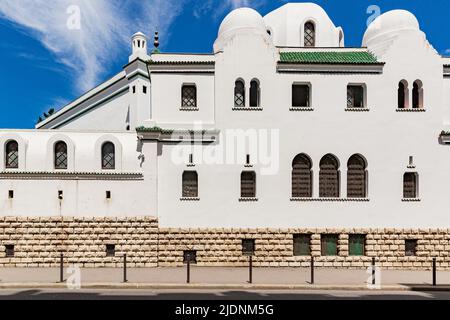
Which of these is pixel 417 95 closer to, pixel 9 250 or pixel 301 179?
pixel 301 179

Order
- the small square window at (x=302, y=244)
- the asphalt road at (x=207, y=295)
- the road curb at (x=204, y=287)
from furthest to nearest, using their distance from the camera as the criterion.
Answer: the small square window at (x=302, y=244)
the road curb at (x=204, y=287)
the asphalt road at (x=207, y=295)

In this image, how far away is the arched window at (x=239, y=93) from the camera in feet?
52.1

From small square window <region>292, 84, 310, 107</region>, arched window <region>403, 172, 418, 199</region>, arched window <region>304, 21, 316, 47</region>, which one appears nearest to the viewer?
arched window <region>403, 172, 418, 199</region>

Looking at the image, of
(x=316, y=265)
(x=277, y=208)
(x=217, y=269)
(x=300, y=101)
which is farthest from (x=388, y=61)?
(x=217, y=269)

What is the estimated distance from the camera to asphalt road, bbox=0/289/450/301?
991 centimetres

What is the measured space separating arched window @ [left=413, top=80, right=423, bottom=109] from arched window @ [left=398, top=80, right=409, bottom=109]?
0.57 m

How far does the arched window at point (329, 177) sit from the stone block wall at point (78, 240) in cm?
840

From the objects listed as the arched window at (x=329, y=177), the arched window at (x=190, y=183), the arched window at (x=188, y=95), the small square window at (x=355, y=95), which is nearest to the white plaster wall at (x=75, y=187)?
the arched window at (x=190, y=183)

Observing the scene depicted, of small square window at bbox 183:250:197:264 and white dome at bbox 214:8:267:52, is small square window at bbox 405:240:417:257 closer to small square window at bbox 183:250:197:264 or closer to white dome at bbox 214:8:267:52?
small square window at bbox 183:250:197:264

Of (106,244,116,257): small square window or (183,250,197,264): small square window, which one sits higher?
(106,244,116,257): small square window

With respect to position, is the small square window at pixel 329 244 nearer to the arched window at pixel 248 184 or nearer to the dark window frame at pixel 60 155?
the arched window at pixel 248 184

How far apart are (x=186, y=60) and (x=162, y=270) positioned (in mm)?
10122

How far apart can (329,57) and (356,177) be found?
20.6 feet

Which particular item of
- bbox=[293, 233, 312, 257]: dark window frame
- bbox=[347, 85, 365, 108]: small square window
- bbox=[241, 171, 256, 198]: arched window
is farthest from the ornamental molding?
bbox=[347, 85, 365, 108]: small square window
